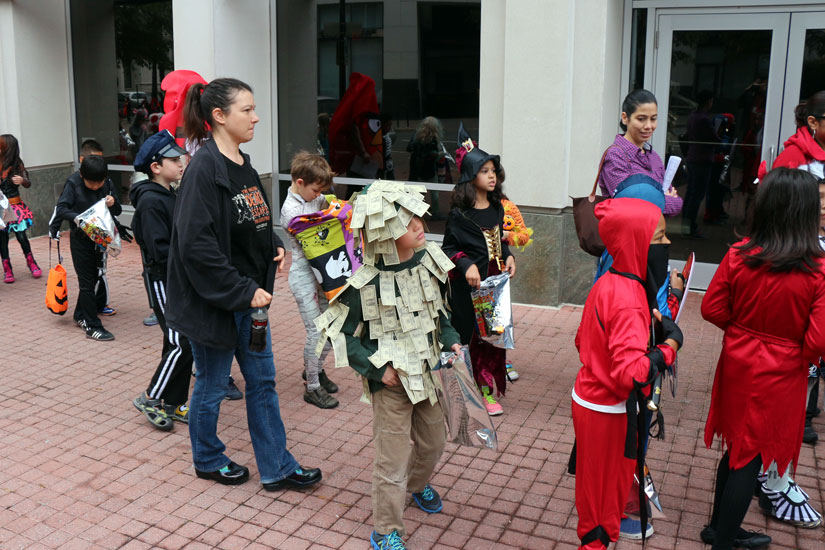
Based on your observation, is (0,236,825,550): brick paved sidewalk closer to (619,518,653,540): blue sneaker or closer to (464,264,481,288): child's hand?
(619,518,653,540): blue sneaker

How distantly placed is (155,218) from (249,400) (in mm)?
1549

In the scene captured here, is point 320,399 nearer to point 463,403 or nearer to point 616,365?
point 463,403

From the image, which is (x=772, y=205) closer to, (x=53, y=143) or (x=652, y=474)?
(x=652, y=474)

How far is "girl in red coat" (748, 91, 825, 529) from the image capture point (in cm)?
425

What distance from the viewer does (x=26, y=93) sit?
38.5ft

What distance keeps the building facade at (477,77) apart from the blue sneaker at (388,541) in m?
4.54

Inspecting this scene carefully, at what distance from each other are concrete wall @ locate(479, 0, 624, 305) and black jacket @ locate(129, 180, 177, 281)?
12.2 ft

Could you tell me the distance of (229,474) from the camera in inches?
188

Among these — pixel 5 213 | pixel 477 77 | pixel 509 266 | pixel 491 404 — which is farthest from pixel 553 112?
pixel 5 213

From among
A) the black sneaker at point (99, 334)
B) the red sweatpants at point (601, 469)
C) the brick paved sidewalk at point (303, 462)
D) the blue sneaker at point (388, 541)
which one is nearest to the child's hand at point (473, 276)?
the brick paved sidewalk at point (303, 462)

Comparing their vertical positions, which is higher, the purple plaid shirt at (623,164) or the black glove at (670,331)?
Result: the purple plaid shirt at (623,164)

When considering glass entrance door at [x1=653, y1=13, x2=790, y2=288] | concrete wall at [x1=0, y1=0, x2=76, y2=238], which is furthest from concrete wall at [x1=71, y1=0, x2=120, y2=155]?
glass entrance door at [x1=653, y1=13, x2=790, y2=288]

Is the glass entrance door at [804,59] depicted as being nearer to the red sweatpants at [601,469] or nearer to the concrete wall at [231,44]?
the red sweatpants at [601,469]

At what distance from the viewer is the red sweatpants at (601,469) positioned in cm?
360
